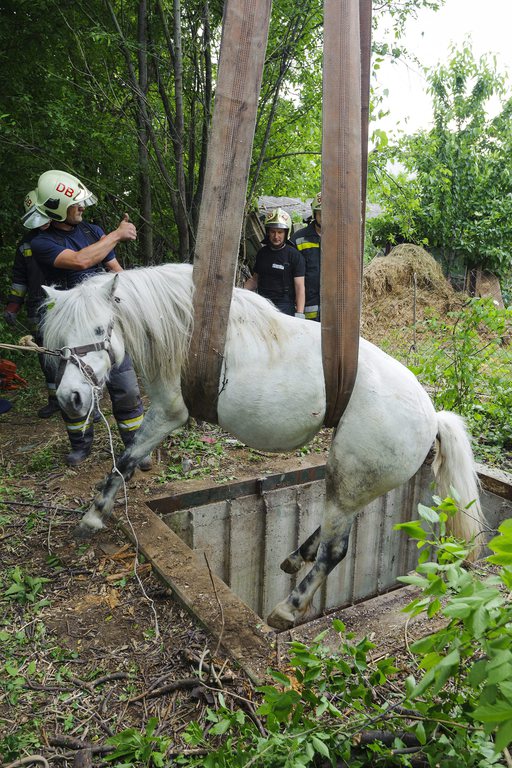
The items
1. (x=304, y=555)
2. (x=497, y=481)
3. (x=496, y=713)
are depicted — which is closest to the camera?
(x=496, y=713)

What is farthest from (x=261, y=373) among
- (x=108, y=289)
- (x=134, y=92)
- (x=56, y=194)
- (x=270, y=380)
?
(x=134, y=92)

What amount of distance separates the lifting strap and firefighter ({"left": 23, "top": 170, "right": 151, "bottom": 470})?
1988 mm

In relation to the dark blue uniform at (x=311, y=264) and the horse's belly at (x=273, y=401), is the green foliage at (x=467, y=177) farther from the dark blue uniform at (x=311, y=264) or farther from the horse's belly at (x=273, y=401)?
the horse's belly at (x=273, y=401)

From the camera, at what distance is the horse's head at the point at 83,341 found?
7.57 feet

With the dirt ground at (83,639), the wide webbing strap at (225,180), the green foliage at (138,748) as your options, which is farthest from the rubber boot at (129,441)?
the green foliage at (138,748)

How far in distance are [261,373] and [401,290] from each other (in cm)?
1036

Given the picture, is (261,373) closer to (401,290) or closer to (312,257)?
(312,257)

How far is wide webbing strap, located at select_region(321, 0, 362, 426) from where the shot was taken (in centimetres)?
187

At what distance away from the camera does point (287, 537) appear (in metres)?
4.48

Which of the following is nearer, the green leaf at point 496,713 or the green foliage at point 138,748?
the green leaf at point 496,713

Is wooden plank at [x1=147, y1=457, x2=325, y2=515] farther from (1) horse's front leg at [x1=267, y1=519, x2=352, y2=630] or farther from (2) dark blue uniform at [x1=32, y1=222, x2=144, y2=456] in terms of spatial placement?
(1) horse's front leg at [x1=267, y1=519, x2=352, y2=630]

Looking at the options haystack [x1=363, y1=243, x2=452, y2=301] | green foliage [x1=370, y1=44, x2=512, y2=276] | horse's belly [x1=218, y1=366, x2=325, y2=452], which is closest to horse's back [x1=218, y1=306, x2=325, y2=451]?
horse's belly [x1=218, y1=366, x2=325, y2=452]

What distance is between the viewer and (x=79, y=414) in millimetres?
2369

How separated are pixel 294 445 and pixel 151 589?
3.51ft
